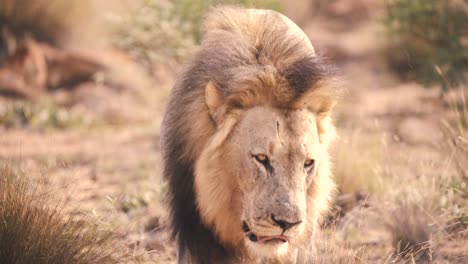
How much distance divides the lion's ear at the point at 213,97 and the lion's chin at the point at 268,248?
786 mm

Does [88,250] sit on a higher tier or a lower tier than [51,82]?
higher

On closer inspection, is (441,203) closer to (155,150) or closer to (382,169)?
(382,169)

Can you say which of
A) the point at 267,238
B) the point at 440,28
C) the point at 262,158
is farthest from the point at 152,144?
the point at 267,238

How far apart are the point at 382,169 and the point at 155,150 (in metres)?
4.40

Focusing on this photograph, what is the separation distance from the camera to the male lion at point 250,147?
4355 millimetres

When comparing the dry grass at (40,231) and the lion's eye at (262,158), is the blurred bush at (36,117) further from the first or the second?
the lion's eye at (262,158)

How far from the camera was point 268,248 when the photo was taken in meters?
4.34

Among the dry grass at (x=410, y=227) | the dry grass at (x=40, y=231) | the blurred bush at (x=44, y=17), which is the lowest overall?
the blurred bush at (x=44, y=17)

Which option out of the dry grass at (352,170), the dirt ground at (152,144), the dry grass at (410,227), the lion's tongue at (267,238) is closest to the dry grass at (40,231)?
the dirt ground at (152,144)

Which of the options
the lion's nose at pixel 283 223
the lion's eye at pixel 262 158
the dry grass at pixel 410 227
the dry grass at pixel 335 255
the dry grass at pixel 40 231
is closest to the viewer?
the lion's nose at pixel 283 223

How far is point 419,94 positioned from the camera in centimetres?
1498

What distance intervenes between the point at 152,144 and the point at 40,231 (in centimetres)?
667

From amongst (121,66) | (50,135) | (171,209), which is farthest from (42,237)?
(121,66)

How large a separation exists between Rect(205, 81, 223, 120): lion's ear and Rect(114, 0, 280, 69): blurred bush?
464 cm
